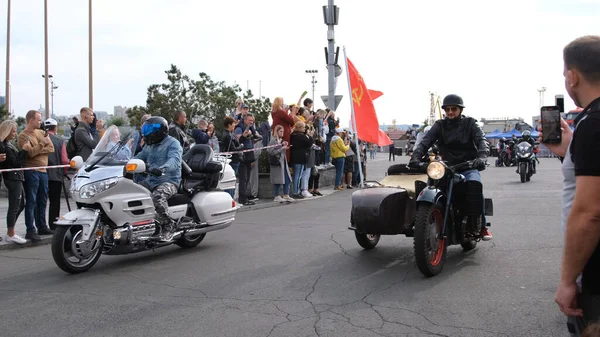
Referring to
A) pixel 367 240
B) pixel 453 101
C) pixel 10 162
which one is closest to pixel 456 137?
pixel 453 101

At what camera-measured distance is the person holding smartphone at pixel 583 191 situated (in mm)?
2158

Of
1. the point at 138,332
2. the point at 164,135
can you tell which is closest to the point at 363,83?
the point at 164,135

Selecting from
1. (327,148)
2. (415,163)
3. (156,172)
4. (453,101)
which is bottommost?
(156,172)

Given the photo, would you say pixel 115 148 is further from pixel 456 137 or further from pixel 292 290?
pixel 456 137

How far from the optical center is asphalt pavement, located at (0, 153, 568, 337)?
4535 mm

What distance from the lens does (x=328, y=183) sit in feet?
59.7

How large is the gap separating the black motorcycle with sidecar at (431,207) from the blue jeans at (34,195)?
484 centimetres

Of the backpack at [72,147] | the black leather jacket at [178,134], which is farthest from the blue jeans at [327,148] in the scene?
the backpack at [72,147]

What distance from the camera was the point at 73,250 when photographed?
6.39m

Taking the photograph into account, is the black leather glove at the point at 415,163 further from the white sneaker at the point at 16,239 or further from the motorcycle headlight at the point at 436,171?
the white sneaker at the point at 16,239

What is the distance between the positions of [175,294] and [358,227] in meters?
2.23

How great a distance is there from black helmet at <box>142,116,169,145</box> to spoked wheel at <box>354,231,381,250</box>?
2.73 m

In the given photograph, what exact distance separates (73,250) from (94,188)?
70cm

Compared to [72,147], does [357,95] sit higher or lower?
higher
